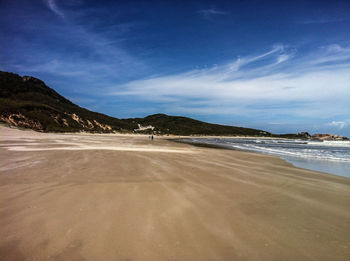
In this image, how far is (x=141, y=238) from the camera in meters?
3.16

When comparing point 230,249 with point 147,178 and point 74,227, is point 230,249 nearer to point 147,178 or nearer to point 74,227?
point 74,227

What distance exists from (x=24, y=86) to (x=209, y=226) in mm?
99961

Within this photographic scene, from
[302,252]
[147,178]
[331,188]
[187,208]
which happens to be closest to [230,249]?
[302,252]

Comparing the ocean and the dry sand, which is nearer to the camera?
the dry sand

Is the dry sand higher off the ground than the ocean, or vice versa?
the ocean

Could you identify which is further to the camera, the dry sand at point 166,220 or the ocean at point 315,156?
the ocean at point 315,156

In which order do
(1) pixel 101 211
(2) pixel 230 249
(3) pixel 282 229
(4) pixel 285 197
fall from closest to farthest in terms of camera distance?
1. (2) pixel 230 249
2. (3) pixel 282 229
3. (1) pixel 101 211
4. (4) pixel 285 197

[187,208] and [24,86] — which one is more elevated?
[24,86]

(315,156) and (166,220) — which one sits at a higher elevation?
(315,156)

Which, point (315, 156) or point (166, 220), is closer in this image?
point (166, 220)

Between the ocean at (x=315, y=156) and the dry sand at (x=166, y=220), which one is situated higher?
the ocean at (x=315, y=156)

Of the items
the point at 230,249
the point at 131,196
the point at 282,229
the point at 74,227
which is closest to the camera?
the point at 230,249

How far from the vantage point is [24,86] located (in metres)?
81.1

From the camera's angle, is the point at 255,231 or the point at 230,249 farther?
the point at 255,231
